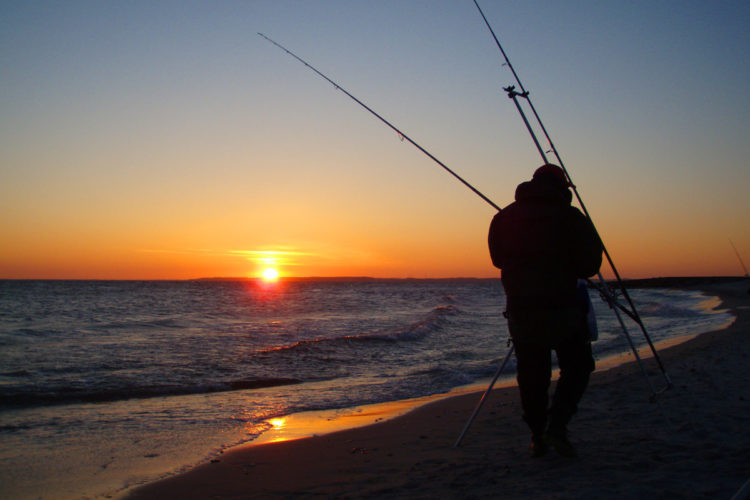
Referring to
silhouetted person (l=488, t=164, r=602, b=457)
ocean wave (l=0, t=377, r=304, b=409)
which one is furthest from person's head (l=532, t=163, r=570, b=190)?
ocean wave (l=0, t=377, r=304, b=409)

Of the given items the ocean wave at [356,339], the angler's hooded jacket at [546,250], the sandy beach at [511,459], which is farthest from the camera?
the ocean wave at [356,339]

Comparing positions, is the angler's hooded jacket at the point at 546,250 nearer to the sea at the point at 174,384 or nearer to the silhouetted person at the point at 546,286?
the silhouetted person at the point at 546,286

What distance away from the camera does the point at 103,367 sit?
10.2 m

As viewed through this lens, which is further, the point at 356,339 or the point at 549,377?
the point at 356,339

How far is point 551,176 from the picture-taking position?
11.2 ft

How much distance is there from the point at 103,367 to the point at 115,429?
5.01m

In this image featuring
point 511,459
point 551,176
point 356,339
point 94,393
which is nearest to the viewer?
point 551,176

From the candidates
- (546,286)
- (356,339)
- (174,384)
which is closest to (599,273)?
(546,286)

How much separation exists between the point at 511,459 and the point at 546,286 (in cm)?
124

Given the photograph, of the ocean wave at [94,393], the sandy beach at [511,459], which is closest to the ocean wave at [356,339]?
the ocean wave at [94,393]

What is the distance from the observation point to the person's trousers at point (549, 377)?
3318mm

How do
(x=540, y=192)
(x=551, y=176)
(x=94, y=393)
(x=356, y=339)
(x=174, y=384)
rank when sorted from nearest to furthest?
(x=540, y=192) < (x=551, y=176) < (x=94, y=393) < (x=174, y=384) < (x=356, y=339)

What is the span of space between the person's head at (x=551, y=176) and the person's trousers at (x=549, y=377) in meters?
0.98

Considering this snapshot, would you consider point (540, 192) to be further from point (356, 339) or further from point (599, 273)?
point (356, 339)
